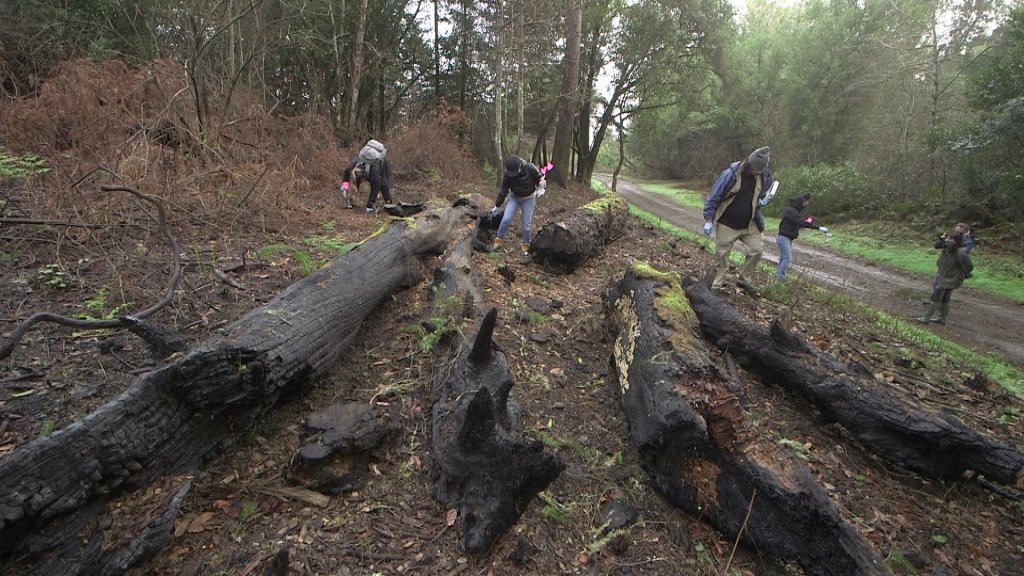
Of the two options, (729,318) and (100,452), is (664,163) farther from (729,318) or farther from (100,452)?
(100,452)

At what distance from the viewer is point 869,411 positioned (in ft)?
12.4

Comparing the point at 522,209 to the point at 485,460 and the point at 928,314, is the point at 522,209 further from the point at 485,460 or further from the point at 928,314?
the point at 928,314

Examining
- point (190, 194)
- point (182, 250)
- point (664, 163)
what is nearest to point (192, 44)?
point (190, 194)

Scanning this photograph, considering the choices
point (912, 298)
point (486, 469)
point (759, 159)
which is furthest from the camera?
point (912, 298)

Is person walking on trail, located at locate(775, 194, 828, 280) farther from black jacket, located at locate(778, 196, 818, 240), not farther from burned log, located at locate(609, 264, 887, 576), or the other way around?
burned log, located at locate(609, 264, 887, 576)

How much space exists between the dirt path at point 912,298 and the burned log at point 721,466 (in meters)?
5.86

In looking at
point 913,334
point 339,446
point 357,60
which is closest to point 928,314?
point 913,334

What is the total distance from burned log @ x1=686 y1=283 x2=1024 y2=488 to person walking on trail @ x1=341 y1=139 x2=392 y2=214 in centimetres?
723

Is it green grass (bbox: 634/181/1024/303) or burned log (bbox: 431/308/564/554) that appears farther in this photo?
green grass (bbox: 634/181/1024/303)

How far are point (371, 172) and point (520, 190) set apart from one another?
369cm

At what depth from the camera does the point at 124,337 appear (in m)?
3.84

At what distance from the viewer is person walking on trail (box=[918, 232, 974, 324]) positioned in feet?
22.9

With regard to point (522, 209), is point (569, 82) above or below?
above

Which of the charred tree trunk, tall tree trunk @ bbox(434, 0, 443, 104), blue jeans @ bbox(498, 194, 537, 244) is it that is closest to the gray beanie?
blue jeans @ bbox(498, 194, 537, 244)
